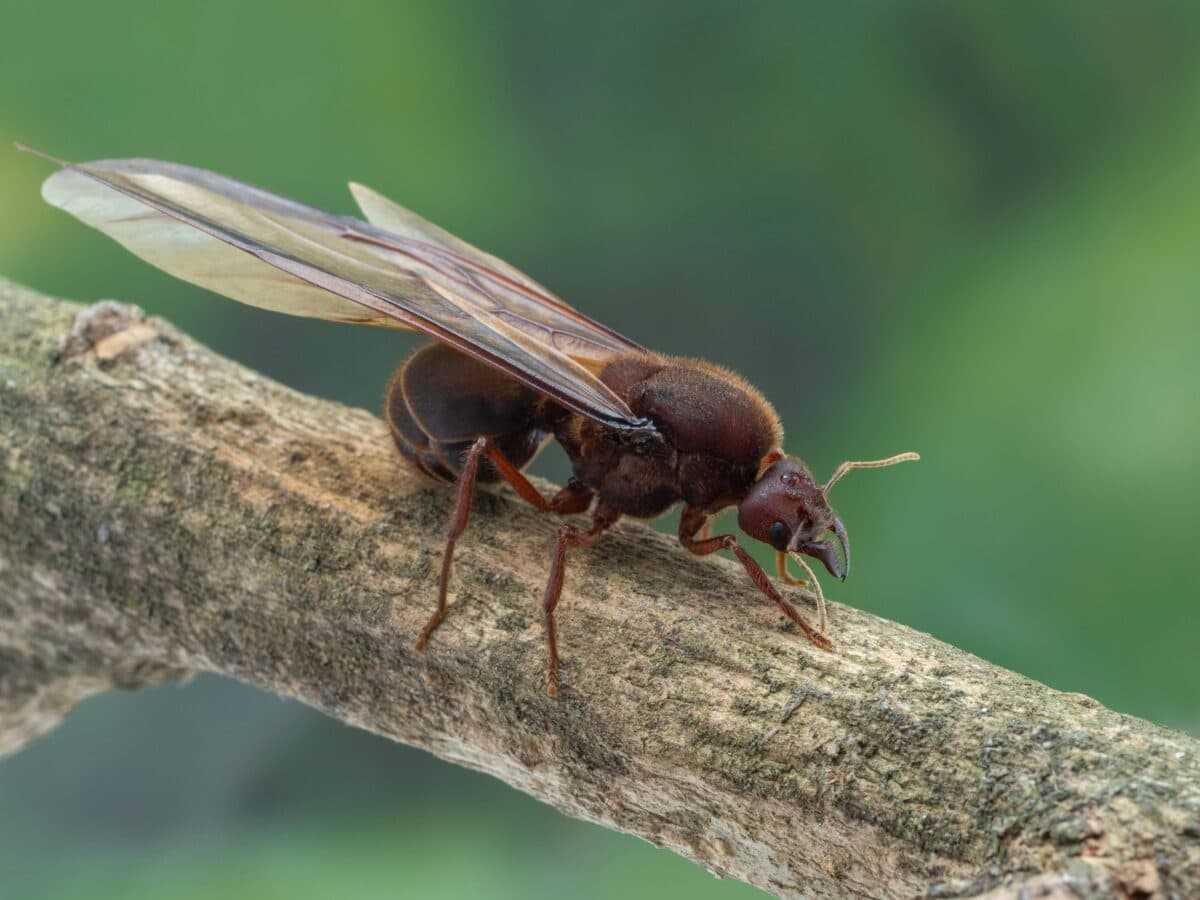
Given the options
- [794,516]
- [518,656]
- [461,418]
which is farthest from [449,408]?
[794,516]

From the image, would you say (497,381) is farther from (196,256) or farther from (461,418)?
(196,256)

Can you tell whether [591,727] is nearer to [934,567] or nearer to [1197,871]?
[1197,871]

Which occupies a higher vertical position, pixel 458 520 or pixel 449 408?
pixel 449 408

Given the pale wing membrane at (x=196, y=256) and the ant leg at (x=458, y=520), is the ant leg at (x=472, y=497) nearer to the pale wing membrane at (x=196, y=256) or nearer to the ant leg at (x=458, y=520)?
the ant leg at (x=458, y=520)

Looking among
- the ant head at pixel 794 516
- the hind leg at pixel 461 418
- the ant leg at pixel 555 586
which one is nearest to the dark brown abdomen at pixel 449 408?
the hind leg at pixel 461 418

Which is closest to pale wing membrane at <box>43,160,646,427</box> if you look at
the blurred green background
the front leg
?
the front leg

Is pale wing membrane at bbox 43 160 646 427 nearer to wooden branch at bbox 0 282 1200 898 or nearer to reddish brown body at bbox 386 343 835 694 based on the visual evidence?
reddish brown body at bbox 386 343 835 694
